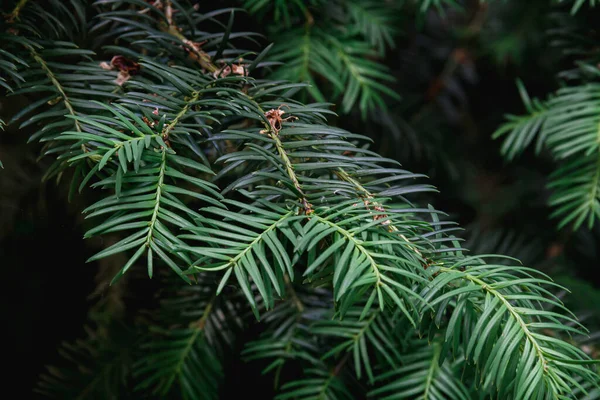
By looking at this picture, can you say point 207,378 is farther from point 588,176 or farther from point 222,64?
point 588,176

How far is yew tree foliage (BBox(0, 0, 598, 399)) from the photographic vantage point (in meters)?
0.34

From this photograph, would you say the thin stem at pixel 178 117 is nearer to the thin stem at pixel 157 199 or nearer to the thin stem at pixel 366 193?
the thin stem at pixel 157 199

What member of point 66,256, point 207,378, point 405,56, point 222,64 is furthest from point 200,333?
point 405,56

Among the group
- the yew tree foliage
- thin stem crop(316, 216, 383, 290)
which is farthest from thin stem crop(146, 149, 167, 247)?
thin stem crop(316, 216, 383, 290)

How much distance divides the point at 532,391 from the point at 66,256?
500 millimetres

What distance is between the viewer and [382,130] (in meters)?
0.82

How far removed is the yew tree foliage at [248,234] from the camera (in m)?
0.34

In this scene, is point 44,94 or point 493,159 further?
point 493,159

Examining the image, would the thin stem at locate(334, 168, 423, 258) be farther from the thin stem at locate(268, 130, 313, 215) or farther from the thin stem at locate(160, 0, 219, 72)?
the thin stem at locate(160, 0, 219, 72)

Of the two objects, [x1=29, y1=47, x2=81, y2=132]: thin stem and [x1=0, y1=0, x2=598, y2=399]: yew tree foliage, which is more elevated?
[x1=29, y1=47, x2=81, y2=132]: thin stem

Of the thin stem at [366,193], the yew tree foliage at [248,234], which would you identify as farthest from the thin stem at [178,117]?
the thin stem at [366,193]

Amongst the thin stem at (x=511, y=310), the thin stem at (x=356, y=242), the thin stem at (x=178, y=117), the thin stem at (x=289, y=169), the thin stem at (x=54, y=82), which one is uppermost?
the thin stem at (x=54, y=82)

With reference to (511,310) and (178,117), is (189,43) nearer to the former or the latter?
(178,117)

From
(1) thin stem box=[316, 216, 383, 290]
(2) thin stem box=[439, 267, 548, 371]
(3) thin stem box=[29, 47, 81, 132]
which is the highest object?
(3) thin stem box=[29, 47, 81, 132]
